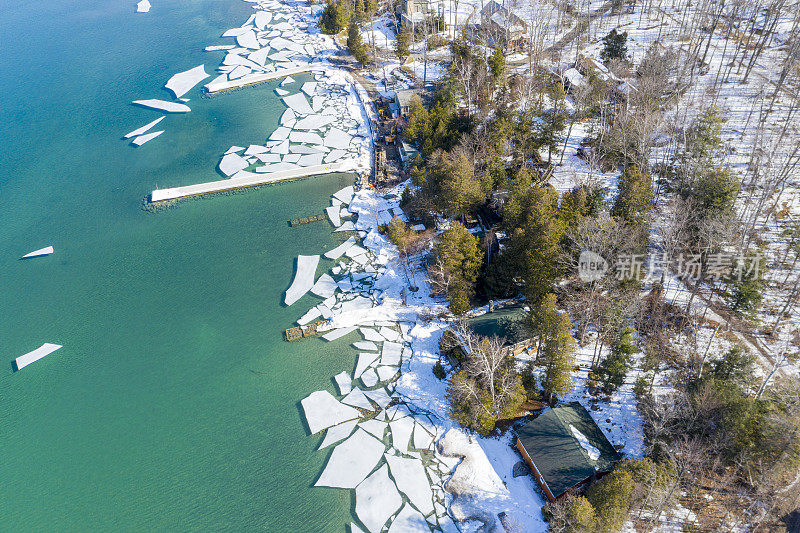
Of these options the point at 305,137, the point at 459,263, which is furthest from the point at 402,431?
the point at 305,137

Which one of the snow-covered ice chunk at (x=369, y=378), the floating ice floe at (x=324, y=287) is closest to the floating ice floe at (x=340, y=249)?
the floating ice floe at (x=324, y=287)

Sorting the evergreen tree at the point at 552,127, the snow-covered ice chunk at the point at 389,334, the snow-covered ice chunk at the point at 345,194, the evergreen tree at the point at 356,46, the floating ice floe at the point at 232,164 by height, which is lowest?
the snow-covered ice chunk at the point at 389,334

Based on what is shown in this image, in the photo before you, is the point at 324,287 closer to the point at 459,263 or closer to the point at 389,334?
the point at 389,334

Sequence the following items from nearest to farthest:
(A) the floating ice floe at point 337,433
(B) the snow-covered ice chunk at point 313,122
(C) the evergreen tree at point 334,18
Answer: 1. (A) the floating ice floe at point 337,433
2. (B) the snow-covered ice chunk at point 313,122
3. (C) the evergreen tree at point 334,18

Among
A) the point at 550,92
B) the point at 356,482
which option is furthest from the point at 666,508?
the point at 550,92

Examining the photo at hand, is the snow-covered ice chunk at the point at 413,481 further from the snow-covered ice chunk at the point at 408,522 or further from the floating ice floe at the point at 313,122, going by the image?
the floating ice floe at the point at 313,122

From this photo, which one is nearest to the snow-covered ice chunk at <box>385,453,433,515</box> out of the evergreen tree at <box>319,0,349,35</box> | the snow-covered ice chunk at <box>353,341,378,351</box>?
the snow-covered ice chunk at <box>353,341,378,351</box>

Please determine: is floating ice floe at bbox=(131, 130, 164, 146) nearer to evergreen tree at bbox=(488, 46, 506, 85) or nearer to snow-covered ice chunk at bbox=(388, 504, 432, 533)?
evergreen tree at bbox=(488, 46, 506, 85)

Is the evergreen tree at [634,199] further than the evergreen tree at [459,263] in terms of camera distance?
Yes
